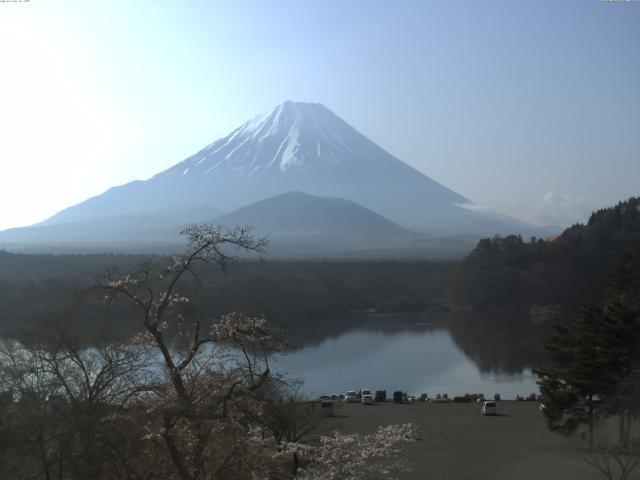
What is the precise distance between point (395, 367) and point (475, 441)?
8371 mm

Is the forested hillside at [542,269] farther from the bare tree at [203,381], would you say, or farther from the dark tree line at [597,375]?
the bare tree at [203,381]

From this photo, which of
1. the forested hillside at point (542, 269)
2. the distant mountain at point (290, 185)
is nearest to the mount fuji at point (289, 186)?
the distant mountain at point (290, 185)

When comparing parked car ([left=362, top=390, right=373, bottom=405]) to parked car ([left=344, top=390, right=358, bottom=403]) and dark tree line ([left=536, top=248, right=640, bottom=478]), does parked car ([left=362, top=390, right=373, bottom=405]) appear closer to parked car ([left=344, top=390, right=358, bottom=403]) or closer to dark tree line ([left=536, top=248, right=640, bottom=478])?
parked car ([left=344, top=390, right=358, bottom=403])

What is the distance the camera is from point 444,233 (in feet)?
301

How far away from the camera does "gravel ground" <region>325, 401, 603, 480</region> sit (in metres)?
8.45

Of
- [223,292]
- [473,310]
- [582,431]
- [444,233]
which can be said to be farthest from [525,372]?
[444,233]

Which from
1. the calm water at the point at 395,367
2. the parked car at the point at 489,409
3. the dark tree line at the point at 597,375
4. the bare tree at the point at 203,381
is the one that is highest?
the bare tree at the point at 203,381

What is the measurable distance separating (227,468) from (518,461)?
619cm

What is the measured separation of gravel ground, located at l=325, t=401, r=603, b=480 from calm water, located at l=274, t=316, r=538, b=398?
7.23 feet

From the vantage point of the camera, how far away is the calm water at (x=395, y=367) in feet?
53.3

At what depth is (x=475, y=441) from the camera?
10.4 m

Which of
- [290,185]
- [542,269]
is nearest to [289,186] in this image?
[290,185]

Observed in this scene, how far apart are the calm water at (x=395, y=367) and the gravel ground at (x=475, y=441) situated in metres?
2.20

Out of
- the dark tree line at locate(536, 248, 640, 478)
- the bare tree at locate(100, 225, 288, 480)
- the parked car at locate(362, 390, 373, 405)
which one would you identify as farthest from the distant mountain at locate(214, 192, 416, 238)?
the bare tree at locate(100, 225, 288, 480)
